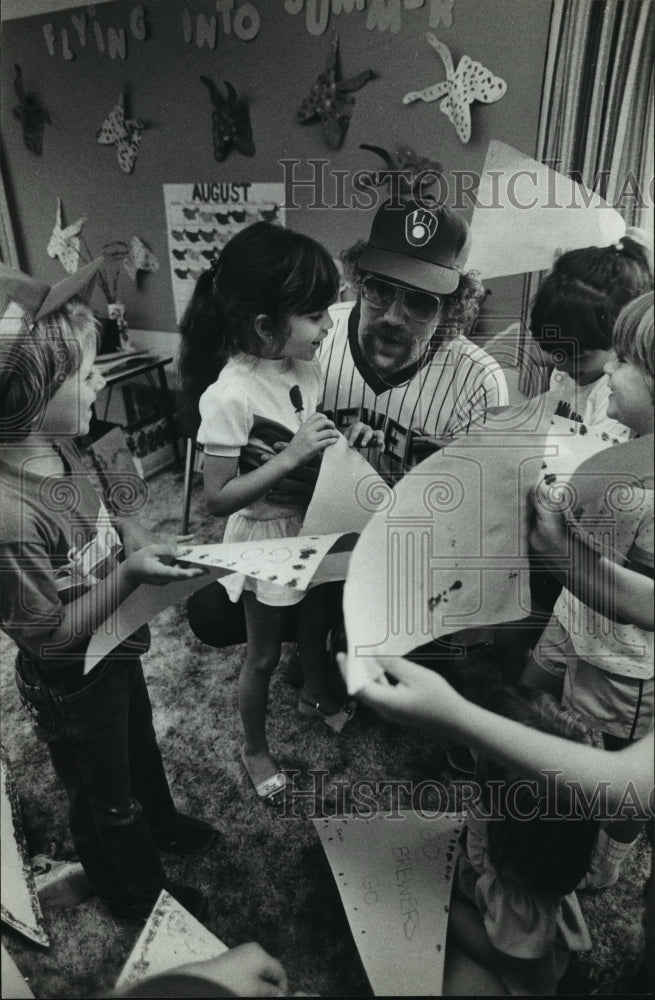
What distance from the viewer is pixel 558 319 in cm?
73

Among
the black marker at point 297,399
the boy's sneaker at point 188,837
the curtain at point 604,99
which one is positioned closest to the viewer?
the curtain at point 604,99

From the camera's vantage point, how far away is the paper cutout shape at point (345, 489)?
2.56 feet


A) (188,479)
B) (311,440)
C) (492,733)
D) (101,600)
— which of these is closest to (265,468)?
(311,440)

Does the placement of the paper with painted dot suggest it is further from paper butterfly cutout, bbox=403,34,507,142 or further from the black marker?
paper butterfly cutout, bbox=403,34,507,142

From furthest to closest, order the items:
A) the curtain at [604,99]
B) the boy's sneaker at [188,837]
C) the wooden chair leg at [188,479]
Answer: the boy's sneaker at [188,837] → the wooden chair leg at [188,479] → the curtain at [604,99]

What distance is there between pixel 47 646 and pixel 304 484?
1.32 feet

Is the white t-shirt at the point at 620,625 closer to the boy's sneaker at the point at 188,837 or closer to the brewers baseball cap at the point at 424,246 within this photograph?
the brewers baseball cap at the point at 424,246

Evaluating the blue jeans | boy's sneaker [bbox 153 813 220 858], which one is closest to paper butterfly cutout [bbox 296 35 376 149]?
the blue jeans

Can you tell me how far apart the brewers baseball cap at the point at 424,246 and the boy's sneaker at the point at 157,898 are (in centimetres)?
93

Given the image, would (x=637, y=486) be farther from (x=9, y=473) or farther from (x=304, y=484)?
(x=9, y=473)

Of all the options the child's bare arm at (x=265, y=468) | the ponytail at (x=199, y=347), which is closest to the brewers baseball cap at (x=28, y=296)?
the ponytail at (x=199, y=347)

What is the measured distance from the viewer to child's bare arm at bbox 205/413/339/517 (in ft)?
2.52

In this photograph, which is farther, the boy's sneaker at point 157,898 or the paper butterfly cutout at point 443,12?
the boy's sneaker at point 157,898

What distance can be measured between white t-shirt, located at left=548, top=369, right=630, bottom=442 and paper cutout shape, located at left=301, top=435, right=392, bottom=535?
0.22m
